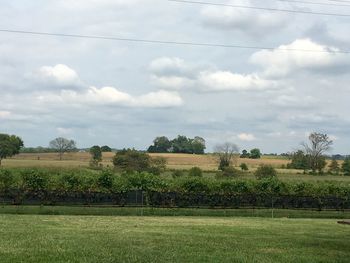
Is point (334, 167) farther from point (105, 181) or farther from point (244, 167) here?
point (105, 181)

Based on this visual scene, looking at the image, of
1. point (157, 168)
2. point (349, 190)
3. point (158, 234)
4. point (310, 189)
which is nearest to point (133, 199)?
point (310, 189)

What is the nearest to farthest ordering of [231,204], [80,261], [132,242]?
[80,261] → [132,242] → [231,204]

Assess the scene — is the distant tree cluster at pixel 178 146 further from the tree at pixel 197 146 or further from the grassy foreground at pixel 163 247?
the grassy foreground at pixel 163 247

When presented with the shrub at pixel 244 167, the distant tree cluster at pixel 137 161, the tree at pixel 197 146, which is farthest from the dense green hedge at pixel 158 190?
the tree at pixel 197 146

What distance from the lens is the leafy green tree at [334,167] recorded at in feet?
307

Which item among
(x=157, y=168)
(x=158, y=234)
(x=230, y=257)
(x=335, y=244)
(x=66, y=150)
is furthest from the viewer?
(x=66, y=150)

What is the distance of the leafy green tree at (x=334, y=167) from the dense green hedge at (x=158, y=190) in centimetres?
4311

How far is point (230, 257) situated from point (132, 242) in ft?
12.9

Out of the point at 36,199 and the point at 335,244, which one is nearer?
the point at 335,244

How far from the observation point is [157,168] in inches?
3155

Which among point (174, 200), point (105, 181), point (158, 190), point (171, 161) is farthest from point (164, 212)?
point (171, 161)

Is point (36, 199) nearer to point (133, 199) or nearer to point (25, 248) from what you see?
point (133, 199)

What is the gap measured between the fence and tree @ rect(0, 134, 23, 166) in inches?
1976

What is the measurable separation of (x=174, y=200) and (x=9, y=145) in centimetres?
5527
